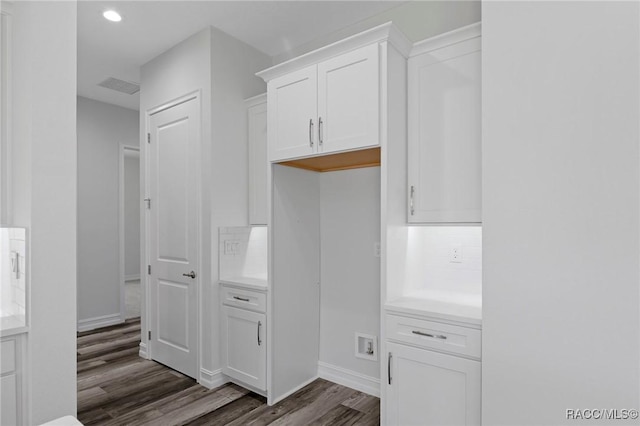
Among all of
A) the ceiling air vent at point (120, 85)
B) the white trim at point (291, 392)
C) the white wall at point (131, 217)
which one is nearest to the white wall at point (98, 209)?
the ceiling air vent at point (120, 85)

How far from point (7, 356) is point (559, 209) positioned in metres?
2.51

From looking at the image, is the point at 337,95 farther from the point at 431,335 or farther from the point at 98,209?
the point at 98,209

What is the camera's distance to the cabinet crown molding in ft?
6.81

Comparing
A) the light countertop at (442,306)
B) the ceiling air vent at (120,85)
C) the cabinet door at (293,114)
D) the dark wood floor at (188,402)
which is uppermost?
the ceiling air vent at (120,85)

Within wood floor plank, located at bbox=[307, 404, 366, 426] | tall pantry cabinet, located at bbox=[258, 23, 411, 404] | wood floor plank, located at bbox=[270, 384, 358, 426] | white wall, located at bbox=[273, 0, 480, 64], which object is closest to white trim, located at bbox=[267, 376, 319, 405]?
tall pantry cabinet, located at bbox=[258, 23, 411, 404]

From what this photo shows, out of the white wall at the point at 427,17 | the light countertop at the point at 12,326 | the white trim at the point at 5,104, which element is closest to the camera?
the light countertop at the point at 12,326

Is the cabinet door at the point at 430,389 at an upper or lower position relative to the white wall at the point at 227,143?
lower

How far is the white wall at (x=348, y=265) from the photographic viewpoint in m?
2.83

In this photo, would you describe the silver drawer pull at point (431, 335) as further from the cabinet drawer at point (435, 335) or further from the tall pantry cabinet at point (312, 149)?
the tall pantry cabinet at point (312, 149)

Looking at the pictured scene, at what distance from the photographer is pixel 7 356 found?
1.70 metres

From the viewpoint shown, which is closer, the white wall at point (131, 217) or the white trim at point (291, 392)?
the white trim at point (291, 392)

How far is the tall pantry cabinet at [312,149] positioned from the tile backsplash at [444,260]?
0.35 metres

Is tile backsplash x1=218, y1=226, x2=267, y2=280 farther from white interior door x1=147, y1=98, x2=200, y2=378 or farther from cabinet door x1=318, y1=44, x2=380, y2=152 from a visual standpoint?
cabinet door x1=318, y1=44, x2=380, y2=152

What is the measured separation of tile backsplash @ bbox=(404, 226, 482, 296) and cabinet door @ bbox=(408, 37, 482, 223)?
1.05 feet
